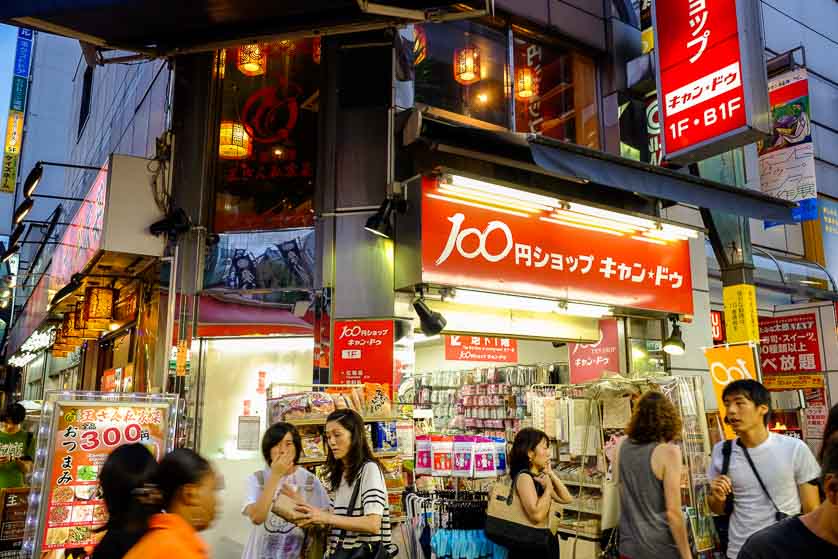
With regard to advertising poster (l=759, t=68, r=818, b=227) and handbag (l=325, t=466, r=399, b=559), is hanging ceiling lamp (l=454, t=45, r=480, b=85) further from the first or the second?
handbag (l=325, t=466, r=399, b=559)

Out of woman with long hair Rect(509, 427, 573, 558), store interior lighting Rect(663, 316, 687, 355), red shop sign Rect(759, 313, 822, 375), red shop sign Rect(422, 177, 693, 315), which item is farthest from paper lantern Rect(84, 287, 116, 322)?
red shop sign Rect(759, 313, 822, 375)

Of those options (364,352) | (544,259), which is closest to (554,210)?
(544,259)

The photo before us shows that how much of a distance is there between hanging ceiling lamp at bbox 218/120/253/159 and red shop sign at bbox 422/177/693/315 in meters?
2.70

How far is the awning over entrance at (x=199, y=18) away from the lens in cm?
696

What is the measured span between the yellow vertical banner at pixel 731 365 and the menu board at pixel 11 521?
7247mm

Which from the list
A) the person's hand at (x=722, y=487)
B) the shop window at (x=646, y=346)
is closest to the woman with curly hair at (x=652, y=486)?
the person's hand at (x=722, y=487)

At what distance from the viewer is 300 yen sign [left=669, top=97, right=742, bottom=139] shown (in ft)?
26.9

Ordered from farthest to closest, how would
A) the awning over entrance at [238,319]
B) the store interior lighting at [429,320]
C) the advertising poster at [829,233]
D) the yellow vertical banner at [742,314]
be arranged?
the advertising poster at [829,233], the yellow vertical banner at [742,314], the awning over entrance at [238,319], the store interior lighting at [429,320]

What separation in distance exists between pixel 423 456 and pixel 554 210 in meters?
3.91

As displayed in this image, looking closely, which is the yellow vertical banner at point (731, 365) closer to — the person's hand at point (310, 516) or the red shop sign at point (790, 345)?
the person's hand at point (310, 516)

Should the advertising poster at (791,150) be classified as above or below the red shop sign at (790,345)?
above

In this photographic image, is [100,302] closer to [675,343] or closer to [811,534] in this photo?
[675,343]

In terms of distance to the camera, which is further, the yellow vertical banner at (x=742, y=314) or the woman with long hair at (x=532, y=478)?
the yellow vertical banner at (x=742, y=314)

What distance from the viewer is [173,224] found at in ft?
28.1
